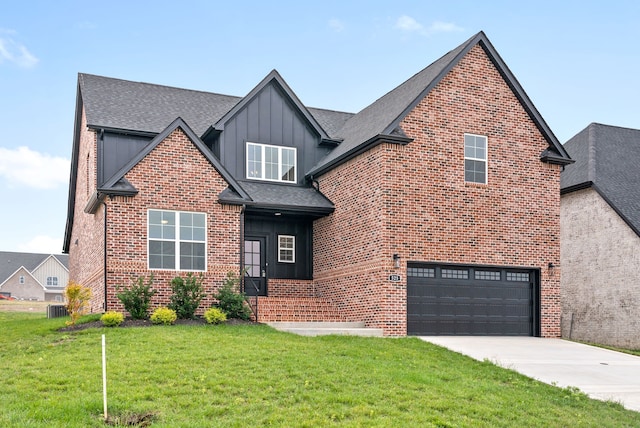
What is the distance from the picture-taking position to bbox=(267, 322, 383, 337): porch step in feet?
61.2

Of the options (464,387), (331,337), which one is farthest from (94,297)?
(464,387)

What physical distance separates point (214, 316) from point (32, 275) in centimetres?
6464

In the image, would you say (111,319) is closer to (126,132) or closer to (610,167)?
(126,132)

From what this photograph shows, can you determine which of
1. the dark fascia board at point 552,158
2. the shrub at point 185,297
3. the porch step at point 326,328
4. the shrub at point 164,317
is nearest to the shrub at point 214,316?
the shrub at point 185,297

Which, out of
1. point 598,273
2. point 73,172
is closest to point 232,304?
point 73,172

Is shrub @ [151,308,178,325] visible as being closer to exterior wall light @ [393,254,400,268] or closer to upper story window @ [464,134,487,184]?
exterior wall light @ [393,254,400,268]

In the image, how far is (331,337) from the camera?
→ 17594 millimetres

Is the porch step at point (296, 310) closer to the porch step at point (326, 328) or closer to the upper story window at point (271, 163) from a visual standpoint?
the porch step at point (326, 328)

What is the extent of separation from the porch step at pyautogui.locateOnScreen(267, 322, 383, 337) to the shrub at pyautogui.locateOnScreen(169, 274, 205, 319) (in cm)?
204

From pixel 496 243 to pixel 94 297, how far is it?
11981 mm

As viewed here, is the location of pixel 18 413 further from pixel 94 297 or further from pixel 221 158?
pixel 221 158

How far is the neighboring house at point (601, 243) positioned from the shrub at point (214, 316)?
550 inches

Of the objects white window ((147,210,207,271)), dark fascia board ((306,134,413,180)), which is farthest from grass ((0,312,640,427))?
dark fascia board ((306,134,413,180))

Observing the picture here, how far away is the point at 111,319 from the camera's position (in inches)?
687
